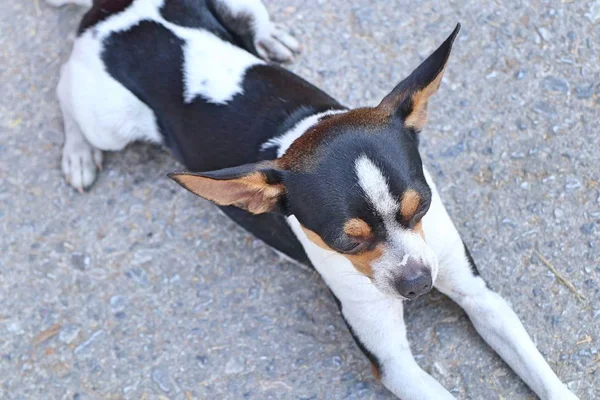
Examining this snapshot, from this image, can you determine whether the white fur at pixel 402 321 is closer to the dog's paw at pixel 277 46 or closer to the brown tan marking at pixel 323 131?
the brown tan marking at pixel 323 131

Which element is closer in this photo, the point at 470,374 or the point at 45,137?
the point at 470,374

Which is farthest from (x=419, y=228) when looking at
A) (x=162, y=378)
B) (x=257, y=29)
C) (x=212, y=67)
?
(x=257, y=29)

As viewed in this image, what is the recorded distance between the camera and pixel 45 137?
5273mm

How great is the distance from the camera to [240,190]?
345 centimetres

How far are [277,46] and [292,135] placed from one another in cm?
144

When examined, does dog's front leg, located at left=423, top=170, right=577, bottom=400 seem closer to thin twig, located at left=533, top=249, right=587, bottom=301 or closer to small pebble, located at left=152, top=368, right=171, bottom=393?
thin twig, located at left=533, top=249, right=587, bottom=301

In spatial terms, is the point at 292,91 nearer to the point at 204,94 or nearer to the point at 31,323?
the point at 204,94

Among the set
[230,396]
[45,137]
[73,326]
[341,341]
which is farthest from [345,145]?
A: [45,137]

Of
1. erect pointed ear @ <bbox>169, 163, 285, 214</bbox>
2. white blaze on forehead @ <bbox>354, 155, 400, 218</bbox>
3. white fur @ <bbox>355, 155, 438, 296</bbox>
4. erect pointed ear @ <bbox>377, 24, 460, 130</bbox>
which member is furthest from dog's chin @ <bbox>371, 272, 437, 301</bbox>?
erect pointed ear @ <bbox>377, 24, 460, 130</bbox>

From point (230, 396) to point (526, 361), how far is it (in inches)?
61.3

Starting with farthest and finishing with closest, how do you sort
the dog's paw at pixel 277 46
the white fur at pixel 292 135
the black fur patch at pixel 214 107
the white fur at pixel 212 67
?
1. the dog's paw at pixel 277 46
2. the white fur at pixel 212 67
3. the black fur patch at pixel 214 107
4. the white fur at pixel 292 135

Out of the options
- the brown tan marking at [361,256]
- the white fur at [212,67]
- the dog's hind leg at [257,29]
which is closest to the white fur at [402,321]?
the brown tan marking at [361,256]

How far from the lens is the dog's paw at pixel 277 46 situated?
516 cm

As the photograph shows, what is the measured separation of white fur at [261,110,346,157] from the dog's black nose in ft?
2.72
